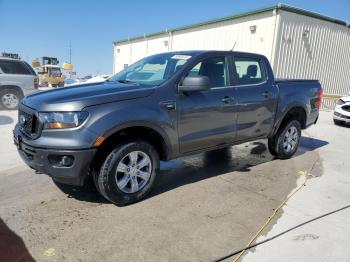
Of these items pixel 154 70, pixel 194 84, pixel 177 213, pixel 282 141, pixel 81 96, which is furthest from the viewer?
pixel 282 141

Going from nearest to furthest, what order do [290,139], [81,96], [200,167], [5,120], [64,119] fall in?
[64,119] < [81,96] < [200,167] < [290,139] < [5,120]

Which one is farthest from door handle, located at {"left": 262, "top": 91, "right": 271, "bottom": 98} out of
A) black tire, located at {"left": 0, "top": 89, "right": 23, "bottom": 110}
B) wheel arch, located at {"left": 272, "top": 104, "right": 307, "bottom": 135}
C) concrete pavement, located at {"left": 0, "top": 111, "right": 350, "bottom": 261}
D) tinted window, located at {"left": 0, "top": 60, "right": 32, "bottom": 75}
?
tinted window, located at {"left": 0, "top": 60, "right": 32, "bottom": 75}

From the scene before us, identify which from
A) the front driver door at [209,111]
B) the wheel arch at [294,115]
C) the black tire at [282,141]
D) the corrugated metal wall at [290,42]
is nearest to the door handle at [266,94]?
the wheel arch at [294,115]

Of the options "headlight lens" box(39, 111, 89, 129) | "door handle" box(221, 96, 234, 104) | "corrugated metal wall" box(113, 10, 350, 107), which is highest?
"corrugated metal wall" box(113, 10, 350, 107)

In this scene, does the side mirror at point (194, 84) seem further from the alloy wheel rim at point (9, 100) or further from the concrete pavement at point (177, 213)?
the alloy wheel rim at point (9, 100)

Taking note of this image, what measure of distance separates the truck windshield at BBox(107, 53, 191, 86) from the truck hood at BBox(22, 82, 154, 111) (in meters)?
0.33

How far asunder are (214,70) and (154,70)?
852 mm

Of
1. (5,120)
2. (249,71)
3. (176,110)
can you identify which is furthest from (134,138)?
(5,120)

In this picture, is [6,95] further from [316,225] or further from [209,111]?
[316,225]

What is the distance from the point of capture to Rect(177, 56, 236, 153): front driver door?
4.21m

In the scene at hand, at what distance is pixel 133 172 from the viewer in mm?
3852

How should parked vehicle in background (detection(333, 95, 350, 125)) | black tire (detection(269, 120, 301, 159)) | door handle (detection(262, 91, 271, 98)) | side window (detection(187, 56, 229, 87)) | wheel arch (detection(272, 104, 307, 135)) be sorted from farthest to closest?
parked vehicle in background (detection(333, 95, 350, 125)) < black tire (detection(269, 120, 301, 159)) < wheel arch (detection(272, 104, 307, 135)) < door handle (detection(262, 91, 271, 98)) < side window (detection(187, 56, 229, 87))

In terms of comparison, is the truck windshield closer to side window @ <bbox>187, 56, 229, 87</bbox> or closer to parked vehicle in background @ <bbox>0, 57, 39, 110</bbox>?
side window @ <bbox>187, 56, 229, 87</bbox>

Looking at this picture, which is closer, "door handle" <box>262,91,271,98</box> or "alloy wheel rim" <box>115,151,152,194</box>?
"alloy wheel rim" <box>115,151,152,194</box>
